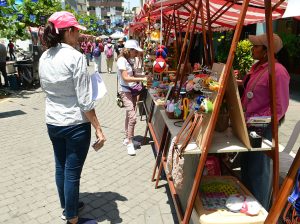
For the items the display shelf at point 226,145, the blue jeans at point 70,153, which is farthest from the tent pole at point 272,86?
the blue jeans at point 70,153

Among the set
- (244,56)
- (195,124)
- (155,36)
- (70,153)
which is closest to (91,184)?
(70,153)

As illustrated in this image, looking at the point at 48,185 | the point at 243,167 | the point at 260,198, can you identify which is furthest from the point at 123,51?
the point at 260,198

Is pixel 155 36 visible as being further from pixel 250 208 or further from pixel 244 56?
pixel 244 56

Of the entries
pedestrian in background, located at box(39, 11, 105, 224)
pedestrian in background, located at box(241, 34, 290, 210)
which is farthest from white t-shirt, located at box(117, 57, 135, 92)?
pedestrian in background, located at box(241, 34, 290, 210)

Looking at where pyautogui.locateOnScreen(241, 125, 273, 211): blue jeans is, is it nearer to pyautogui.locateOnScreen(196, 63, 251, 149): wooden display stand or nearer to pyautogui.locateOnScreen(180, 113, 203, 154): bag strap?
pyautogui.locateOnScreen(196, 63, 251, 149): wooden display stand

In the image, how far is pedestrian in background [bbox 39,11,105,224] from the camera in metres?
2.83

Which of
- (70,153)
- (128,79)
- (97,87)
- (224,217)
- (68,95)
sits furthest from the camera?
(128,79)

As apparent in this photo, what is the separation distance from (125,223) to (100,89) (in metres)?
1.46

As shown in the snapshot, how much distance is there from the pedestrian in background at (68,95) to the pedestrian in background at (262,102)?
1.47 m

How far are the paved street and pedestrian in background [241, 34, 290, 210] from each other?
1015 mm

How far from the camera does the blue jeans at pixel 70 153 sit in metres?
2.99

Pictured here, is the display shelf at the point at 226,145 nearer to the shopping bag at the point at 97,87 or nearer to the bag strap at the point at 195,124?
the bag strap at the point at 195,124

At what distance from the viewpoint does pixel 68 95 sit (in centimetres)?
292

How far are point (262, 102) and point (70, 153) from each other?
183cm
